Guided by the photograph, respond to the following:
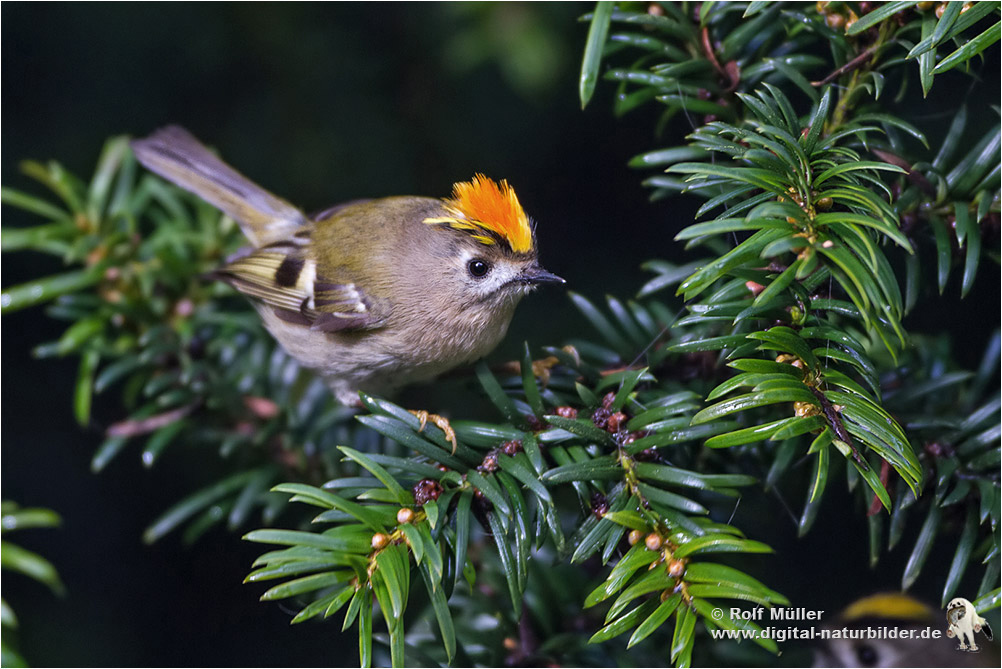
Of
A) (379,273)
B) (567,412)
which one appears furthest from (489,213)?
(567,412)

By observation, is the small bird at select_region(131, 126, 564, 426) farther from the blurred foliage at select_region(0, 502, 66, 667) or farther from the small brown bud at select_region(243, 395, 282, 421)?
the blurred foliage at select_region(0, 502, 66, 667)

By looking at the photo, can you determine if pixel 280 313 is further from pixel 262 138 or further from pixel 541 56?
pixel 541 56

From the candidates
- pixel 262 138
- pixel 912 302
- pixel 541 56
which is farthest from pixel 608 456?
pixel 262 138

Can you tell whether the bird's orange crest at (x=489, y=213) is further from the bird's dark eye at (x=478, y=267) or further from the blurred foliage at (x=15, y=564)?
the blurred foliage at (x=15, y=564)

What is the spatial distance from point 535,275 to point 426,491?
2.05ft

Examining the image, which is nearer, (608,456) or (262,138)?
(608,456)

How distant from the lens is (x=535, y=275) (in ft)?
4.78

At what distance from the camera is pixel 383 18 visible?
182 centimetres

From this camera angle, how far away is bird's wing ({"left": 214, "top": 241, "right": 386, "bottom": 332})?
159 centimetres

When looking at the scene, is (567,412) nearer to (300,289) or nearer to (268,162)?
(300,289)

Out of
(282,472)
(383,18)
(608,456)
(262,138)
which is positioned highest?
(383,18)

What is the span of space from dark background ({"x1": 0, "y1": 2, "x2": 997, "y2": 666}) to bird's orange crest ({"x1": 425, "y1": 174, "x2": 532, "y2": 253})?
332mm

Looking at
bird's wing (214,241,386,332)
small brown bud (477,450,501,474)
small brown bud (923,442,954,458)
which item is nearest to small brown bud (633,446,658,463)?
small brown bud (477,450,501,474)

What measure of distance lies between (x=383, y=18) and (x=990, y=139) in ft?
4.43
